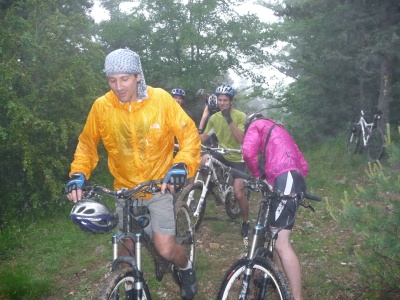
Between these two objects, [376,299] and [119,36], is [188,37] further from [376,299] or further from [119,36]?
[376,299]

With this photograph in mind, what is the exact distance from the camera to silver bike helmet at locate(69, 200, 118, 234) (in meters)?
3.19

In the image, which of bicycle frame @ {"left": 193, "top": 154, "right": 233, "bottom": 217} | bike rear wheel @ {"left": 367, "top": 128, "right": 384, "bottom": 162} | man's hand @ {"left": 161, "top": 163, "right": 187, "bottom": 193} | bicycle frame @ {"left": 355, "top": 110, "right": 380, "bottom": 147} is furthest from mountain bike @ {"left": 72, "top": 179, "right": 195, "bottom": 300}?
bicycle frame @ {"left": 355, "top": 110, "right": 380, "bottom": 147}

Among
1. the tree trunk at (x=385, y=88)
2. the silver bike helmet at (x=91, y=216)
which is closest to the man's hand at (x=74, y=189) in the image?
the silver bike helmet at (x=91, y=216)

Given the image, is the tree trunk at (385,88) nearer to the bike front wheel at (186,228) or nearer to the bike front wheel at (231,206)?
the bike front wheel at (231,206)

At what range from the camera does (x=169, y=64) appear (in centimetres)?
1741

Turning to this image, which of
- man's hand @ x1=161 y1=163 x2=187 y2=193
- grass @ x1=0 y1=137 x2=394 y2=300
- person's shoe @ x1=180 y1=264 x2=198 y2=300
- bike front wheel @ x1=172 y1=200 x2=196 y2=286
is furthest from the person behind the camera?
grass @ x1=0 y1=137 x2=394 y2=300

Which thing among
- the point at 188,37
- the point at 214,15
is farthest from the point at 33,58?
the point at 214,15

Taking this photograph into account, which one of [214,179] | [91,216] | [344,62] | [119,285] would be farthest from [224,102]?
[344,62]

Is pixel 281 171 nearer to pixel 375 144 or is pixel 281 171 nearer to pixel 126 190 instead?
pixel 126 190

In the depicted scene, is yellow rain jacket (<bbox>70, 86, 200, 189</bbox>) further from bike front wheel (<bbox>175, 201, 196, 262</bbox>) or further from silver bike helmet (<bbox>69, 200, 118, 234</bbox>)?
bike front wheel (<bbox>175, 201, 196, 262</bbox>)

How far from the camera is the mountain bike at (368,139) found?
11.2 m

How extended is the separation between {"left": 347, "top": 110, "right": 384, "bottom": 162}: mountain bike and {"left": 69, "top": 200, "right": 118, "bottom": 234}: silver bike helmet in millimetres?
9564

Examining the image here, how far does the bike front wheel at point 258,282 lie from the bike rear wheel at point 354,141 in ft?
31.9

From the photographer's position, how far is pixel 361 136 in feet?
40.6
